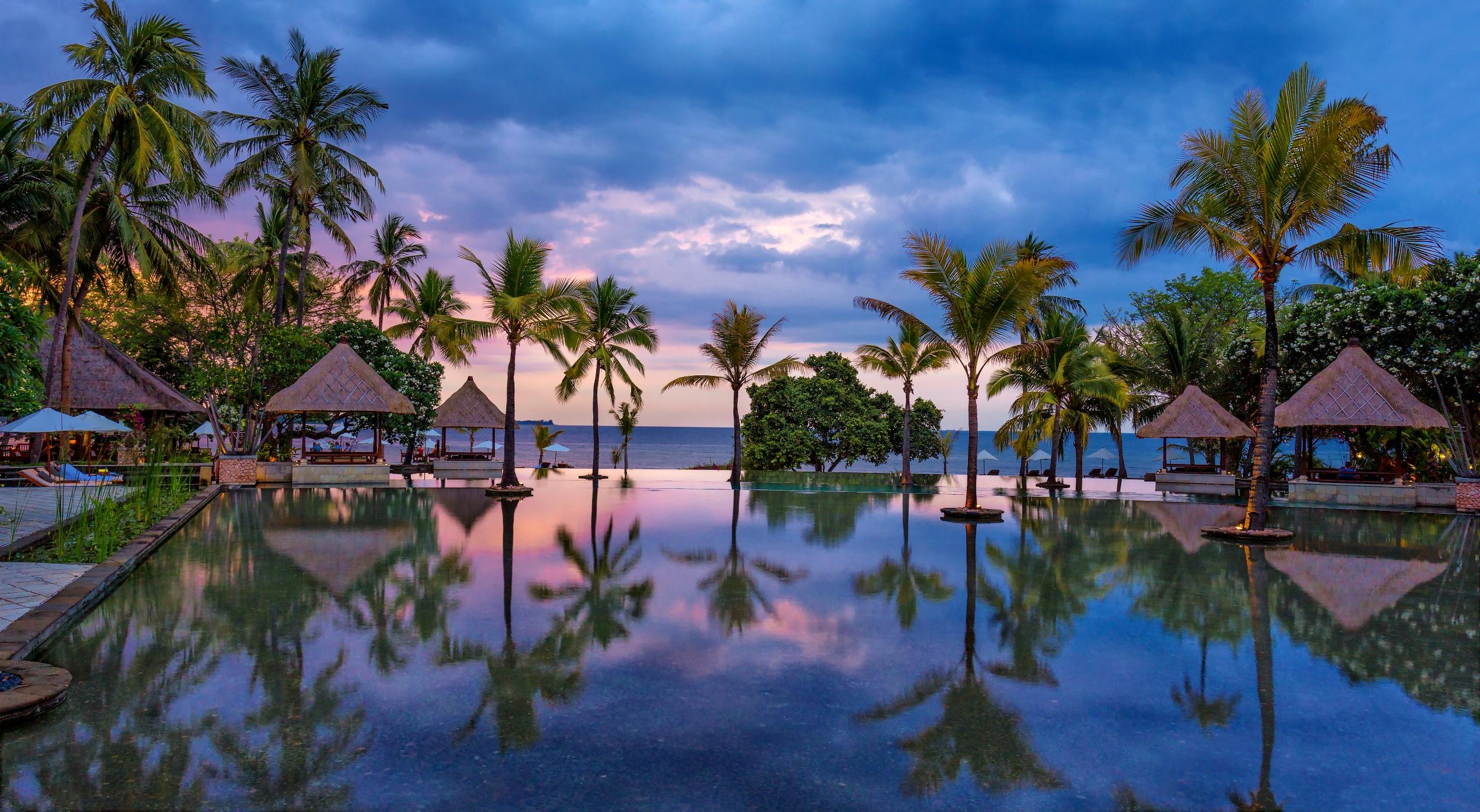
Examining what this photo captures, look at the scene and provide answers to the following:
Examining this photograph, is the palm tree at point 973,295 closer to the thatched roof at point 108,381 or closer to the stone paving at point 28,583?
the stone paving at point 28,583

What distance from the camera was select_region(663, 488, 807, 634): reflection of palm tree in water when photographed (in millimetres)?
6246

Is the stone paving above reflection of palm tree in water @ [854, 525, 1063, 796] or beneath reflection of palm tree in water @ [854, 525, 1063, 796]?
above

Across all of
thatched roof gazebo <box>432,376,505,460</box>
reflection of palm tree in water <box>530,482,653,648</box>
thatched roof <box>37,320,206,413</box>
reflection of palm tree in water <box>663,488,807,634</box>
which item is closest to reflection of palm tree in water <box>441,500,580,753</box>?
reflection of palm tree in water <box>530,482,653,648</box>

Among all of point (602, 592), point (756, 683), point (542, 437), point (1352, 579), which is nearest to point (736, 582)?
point (602, 592)

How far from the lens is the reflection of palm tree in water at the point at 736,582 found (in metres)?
6.25

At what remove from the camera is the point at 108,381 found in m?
22.5

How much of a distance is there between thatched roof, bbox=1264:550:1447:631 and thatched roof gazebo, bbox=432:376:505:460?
851 inches

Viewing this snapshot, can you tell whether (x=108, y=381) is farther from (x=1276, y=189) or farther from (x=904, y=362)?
(x=1276, y=189)

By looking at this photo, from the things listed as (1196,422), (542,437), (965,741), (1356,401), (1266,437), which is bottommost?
(965,741)

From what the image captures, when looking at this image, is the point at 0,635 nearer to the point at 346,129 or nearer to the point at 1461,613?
the point at 1461,613

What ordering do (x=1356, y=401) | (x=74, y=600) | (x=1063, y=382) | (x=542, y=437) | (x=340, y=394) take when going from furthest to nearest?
(x=542, y=437), (x=1063, y=382), (x=340, y=394), (x=1356, y=401), (x=74, y=600)

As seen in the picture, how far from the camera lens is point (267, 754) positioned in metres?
3.46

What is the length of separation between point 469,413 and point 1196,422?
75.0 feet

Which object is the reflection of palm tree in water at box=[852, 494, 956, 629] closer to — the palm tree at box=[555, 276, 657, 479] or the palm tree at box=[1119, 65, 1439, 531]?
the palm tree at box=[1119, 65, 1439, 531]
